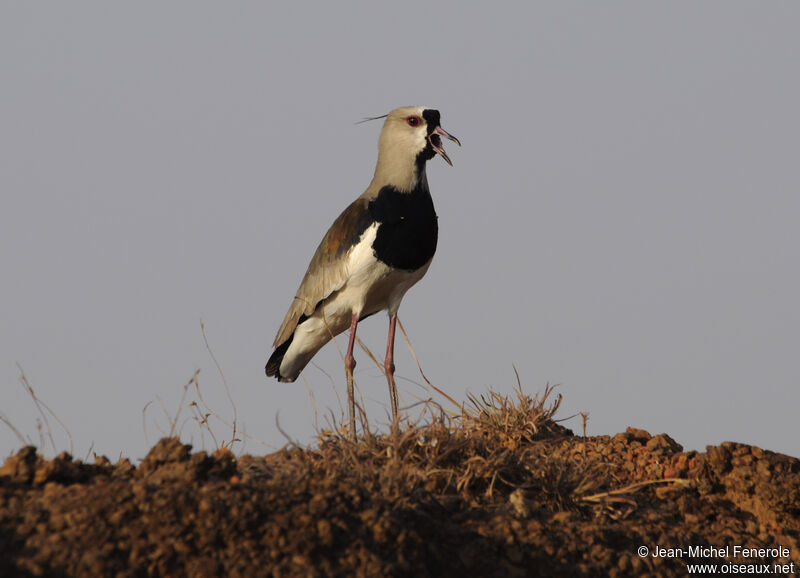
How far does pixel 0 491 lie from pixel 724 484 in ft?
11.9

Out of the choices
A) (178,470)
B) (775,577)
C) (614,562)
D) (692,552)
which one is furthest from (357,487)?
(775,577)

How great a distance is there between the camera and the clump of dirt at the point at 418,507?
10.8 feet

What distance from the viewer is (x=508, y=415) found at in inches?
213

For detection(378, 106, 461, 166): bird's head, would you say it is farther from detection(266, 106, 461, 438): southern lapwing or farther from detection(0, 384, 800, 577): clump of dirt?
detection(0, 384, 800, 577): clump of dirt

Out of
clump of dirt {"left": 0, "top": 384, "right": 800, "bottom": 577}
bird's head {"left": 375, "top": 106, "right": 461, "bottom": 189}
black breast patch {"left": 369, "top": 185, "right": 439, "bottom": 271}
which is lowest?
clump of dirt {"left": 0, "top": 384, "right": 800, "bottom": 577}

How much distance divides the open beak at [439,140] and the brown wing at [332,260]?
0.61 m

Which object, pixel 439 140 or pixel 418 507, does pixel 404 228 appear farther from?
pixel 418 507

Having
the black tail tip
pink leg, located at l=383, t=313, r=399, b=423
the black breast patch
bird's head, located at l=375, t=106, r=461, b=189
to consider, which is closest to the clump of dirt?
pink leg, located at l=383, t=313, r=399, b=423

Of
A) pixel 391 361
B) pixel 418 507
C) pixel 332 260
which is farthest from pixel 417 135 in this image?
pixel 418 507

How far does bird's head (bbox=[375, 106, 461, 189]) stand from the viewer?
6570 mm

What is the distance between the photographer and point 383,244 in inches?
248

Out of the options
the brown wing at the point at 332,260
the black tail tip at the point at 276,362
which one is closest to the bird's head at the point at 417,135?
the brown wing at the point at 332,260

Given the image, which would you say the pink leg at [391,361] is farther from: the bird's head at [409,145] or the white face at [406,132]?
the white face at [406,132]

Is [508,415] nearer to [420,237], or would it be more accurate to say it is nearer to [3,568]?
[420,237]
